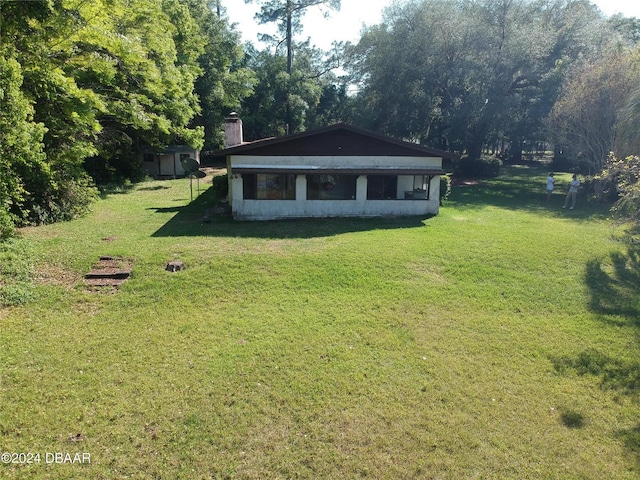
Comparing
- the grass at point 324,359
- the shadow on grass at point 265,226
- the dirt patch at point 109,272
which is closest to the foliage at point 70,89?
the grass at point 324,359

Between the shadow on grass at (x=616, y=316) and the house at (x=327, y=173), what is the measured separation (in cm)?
676

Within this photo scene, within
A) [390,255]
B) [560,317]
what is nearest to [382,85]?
[390,255]

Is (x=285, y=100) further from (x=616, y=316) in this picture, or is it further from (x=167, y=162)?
(x=616, y=316)

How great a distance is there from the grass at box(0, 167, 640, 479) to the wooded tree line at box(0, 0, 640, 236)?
11.7ft

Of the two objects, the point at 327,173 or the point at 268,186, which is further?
the point at 268,186

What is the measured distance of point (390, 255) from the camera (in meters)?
11.9

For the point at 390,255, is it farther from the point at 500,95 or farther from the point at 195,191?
the point at 500,95

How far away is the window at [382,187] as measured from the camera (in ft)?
55.2

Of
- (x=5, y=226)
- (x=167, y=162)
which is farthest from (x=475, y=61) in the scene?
(x=5, y=226)

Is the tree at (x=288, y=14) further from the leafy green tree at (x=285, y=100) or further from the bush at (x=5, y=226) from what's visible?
the bush at (x=5, y=226)

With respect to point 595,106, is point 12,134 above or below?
below

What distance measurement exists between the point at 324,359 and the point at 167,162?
27690mm

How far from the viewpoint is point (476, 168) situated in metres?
33.1

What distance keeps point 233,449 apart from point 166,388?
1.69 m
